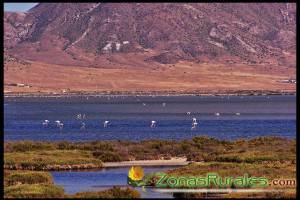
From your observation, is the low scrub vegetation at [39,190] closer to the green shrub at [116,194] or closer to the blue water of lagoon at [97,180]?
the green shrub at [116,194]

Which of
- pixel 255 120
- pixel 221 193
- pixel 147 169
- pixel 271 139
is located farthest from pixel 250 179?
pixel 255 120

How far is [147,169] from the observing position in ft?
170

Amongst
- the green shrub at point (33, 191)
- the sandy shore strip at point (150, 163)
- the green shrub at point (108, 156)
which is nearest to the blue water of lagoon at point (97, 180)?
the sandy shore strip at point (150, 163)

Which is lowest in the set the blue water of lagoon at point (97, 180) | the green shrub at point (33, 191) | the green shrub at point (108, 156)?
the blue water of lagoon at point (97, 180)

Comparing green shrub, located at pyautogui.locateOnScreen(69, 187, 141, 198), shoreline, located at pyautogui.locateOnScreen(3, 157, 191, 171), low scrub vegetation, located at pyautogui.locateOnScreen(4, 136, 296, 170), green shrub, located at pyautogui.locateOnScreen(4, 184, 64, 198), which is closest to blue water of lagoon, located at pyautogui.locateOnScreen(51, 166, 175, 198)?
shoreline, located at pyautogui.locateOnScreen(3, 157, 191, 171)

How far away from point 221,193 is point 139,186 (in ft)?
19.8

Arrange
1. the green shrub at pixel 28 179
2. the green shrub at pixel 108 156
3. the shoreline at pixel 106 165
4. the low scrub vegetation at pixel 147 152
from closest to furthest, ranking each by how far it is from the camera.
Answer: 1. the green shrub at pixel 28 179
2. the shoreline at pixel 106 165
3. the low scrub vegetation at pixel 147 152
4. the green shrub at pixel 108 156

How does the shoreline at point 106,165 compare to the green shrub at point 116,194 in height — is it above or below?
below

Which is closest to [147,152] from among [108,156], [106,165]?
[108,156]

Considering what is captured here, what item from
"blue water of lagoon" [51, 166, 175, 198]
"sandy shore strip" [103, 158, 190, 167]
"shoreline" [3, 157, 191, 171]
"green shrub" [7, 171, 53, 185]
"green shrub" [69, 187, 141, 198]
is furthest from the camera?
"sandy shore strip" [103, 158, 190, 167]

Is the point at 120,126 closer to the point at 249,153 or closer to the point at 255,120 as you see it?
the point at 255,120

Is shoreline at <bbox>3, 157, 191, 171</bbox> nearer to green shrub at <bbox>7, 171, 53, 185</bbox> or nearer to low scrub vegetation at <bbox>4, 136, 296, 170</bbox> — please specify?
low scrub vegetation at <bbox>4, 136, 296, 170</bbox>

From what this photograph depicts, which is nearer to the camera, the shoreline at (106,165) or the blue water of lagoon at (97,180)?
the blue water of lagoon at (97,180)

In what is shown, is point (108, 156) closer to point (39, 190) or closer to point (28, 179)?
point (28, 179)
